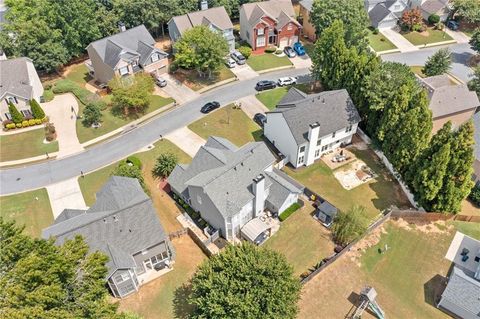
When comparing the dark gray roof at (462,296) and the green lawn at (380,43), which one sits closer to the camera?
the dark gray roof at (462,296)

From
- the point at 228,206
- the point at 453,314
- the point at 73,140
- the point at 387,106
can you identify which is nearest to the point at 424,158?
the point at 387,106

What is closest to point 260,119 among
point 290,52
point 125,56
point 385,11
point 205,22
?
point 290,52

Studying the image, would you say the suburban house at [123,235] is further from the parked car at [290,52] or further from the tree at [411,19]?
the tree at [411,19]

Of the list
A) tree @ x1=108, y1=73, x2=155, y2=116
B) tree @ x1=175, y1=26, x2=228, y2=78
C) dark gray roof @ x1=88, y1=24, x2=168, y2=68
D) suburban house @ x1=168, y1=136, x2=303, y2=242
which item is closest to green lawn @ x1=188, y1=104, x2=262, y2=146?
suburban house @ x1=168, y1=136, x2=303, y2=242

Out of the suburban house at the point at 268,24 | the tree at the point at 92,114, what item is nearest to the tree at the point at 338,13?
the suburban house at the point at 268,24

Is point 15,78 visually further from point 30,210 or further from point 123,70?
point 30,210
